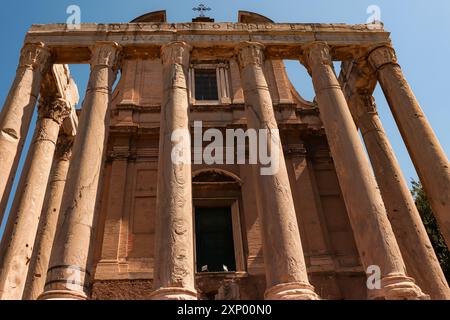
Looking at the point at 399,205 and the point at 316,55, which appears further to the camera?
the point at 316,55

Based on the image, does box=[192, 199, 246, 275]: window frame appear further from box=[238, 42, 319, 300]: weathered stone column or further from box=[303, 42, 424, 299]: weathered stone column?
box=[303, 42, 424, 299]: weathered stone column

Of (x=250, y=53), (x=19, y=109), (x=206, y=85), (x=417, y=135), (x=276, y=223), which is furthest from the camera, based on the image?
(x=206, y=85)

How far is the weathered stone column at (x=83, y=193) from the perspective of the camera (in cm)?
893

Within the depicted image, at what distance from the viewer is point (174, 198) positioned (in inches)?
397

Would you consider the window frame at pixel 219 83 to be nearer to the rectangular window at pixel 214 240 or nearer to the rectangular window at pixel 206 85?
the rectangular window at pixel 206 85

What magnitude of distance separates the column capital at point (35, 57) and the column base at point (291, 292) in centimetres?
998

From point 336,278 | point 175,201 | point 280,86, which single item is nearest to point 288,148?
point 280,86

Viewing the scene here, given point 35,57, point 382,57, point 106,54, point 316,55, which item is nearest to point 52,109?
point 35,57

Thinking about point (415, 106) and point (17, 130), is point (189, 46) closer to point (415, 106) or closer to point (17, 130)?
point (17, 130)

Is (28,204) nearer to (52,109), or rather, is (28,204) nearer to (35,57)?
(52,109)

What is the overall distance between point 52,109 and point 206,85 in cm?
755

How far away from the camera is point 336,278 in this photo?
14273 mm

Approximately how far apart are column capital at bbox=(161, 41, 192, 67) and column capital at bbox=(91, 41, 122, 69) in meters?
1.52

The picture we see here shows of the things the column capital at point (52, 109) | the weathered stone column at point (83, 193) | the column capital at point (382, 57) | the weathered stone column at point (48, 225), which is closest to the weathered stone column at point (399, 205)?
the column capital at point (382, 57)
